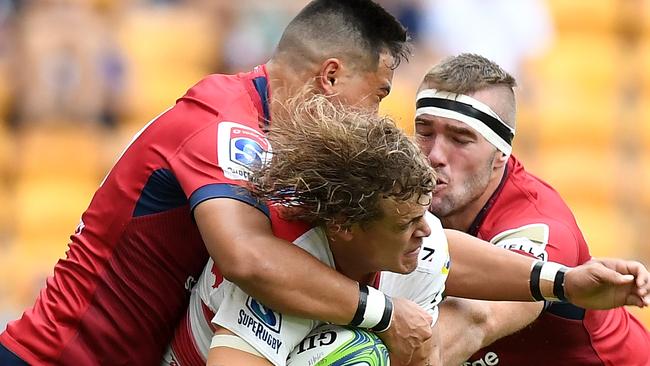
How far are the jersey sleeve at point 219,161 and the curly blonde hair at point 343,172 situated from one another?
0.29 ft

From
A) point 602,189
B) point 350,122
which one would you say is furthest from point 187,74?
point 350,122

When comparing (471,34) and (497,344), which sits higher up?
(471,34)

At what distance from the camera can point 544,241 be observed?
5.63 meters

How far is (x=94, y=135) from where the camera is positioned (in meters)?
11.8

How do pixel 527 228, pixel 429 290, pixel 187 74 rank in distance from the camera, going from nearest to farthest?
pixel 429 290 → pixel 527 228 → pixel 187 74

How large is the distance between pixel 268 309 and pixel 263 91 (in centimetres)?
105

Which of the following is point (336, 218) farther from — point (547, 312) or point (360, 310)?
point (547, 312)

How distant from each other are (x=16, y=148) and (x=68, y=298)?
6984 millimetres

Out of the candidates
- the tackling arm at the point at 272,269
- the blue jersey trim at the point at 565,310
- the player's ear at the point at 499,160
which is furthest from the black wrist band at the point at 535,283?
the player's ear at the point at 499,160

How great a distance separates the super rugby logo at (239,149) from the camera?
16.1ft

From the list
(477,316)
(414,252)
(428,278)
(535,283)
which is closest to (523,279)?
(535,283)

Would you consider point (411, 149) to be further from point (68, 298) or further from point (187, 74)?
point (187, 74)

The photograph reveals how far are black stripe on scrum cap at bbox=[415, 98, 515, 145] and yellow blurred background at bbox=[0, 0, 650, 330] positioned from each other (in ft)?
17.4

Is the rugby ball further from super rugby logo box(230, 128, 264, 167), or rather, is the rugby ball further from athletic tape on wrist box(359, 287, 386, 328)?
super rugby logo box(230, 128, 264, 167)
